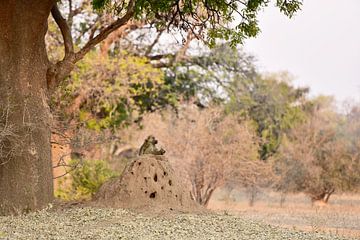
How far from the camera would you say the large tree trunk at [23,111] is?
1222cm

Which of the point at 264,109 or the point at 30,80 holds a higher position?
the point at 264,109

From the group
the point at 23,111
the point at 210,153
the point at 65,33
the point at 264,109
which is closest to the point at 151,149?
the point at 23,111

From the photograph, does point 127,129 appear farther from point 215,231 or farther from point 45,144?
point 215,231

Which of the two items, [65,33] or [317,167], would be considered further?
[317,167]

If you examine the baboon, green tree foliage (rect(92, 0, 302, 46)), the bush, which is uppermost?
green tree foliage (rect(92, 0, 302, 46))

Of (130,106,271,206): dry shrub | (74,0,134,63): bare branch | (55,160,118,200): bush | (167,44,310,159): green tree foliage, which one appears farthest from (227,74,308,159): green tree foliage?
(74,0,134,63): bare branch

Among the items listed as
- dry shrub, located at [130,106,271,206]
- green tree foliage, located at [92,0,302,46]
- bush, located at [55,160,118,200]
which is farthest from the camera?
dry shrub, located at [130,106,271,206]

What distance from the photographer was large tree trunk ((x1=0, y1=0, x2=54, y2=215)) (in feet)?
40.1

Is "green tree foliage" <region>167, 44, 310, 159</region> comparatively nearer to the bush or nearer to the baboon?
the bush

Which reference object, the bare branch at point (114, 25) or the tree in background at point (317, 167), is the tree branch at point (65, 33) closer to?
the bare branch at point (114, 25)

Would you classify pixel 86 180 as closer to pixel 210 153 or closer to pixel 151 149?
pixel 210 153

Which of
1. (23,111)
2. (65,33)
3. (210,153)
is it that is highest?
(65,33)

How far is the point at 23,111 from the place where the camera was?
12312mm

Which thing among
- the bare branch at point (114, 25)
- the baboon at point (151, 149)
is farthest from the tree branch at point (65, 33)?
the baboon at point (151, 149)
